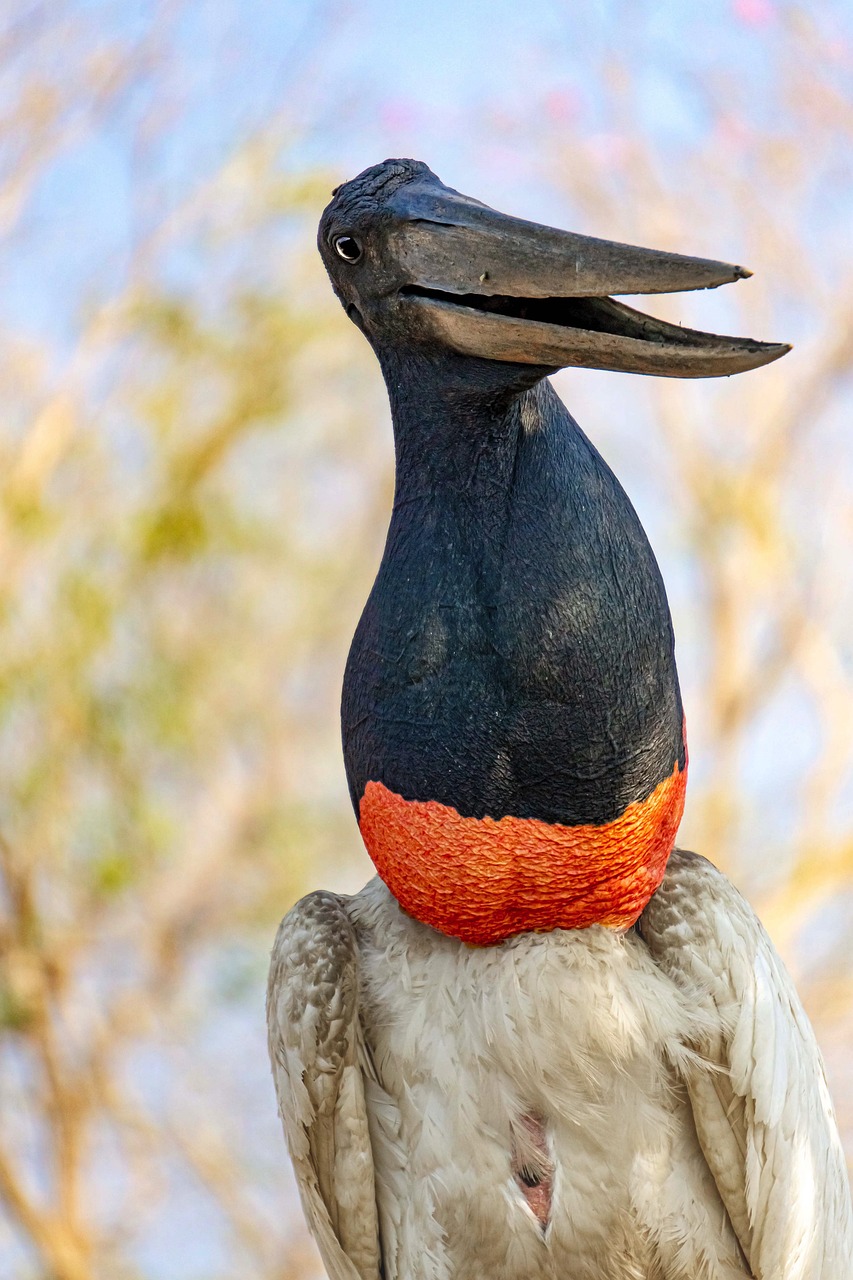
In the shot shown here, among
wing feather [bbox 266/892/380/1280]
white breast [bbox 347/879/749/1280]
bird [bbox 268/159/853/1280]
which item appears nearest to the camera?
bird [bbox 268/159/853/1280]

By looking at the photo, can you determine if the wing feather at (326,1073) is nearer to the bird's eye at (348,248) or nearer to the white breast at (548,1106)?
the white breast at (548,1106)

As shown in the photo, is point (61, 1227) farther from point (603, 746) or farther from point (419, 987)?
point (603, 746)

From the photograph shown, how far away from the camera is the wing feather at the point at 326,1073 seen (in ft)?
7.56

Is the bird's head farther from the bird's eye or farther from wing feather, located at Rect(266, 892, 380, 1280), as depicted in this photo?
wing feather, located at Rect(266, 892, 380, 1280)

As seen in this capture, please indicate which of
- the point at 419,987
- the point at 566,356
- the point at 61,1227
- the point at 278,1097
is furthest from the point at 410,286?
the point at 61,1227

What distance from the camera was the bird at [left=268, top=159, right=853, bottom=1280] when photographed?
6.14 ft

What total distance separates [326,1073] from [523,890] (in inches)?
23.1

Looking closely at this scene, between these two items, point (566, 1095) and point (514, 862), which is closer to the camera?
point (514, 862)

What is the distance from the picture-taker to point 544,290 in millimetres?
1750

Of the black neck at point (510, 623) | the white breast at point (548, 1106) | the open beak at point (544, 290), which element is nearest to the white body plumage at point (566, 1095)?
the white breast at point (548, 1106)

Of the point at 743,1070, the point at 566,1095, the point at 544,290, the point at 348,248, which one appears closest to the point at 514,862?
the point at 566,1095

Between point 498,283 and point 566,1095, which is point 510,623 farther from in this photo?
point 566,1095

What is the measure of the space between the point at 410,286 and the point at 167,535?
5530 mm

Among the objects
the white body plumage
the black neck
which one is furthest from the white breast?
the black neck
